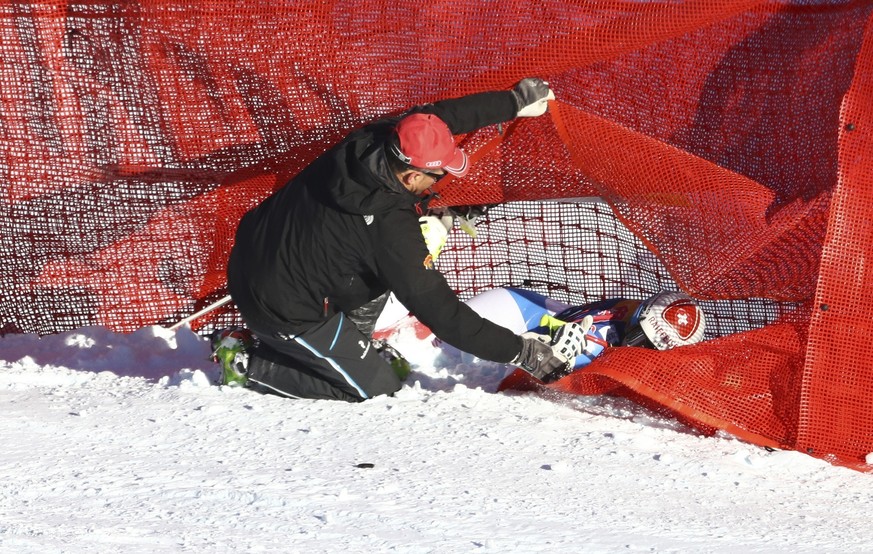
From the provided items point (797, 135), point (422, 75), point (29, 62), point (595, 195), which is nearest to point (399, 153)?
point (422, 75)

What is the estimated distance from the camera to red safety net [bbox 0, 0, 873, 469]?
451cm

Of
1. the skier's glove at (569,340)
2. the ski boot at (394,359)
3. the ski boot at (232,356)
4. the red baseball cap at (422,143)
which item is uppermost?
the red baseball cap at (422,143)

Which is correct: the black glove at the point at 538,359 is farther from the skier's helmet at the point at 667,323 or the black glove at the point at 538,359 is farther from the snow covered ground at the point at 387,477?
the skier's helmet at the point at 667,323

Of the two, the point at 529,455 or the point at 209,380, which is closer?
the point at 529,455

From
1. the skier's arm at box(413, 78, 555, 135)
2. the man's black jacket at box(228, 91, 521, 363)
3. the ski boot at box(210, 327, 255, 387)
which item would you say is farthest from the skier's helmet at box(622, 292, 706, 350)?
the ski boot at box(210, 327, 255, 387)

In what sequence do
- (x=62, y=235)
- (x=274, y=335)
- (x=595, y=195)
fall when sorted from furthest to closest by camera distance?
(x=62, y=235)
(x=595, y=195)
(x=274, y=335)

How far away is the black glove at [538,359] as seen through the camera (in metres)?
4.71

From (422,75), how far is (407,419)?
1.53 metres

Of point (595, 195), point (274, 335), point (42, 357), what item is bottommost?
point (42, 357)

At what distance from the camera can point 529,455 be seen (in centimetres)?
416

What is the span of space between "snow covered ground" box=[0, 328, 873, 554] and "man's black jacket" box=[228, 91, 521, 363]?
389mm

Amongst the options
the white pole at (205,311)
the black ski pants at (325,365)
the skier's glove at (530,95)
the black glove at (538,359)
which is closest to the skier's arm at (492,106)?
the skier's glove at (530,95)

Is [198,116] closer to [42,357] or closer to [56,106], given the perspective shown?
[56,106]

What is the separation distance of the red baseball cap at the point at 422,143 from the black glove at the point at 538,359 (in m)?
0.92
